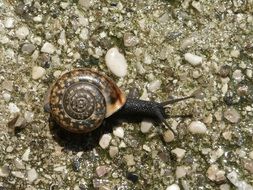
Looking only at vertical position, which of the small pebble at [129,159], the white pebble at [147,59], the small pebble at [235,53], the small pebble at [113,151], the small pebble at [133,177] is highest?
the small pebble at [235,53]

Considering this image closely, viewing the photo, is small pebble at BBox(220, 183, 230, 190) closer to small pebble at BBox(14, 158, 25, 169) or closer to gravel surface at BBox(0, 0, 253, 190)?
gravel surface at BBox(0, 0, 253, 190)

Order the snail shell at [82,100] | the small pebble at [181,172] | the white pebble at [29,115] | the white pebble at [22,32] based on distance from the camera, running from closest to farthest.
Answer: the snail shell at [82,100]
the small pebble at [181,172]
the white pebble at [29,115]
the white pebble at [22,32]

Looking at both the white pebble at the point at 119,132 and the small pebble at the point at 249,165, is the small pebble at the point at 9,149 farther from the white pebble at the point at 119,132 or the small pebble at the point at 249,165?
the small pebble at the point at 249,165

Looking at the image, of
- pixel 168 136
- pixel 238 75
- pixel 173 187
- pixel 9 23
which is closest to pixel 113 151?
pixel 168 136

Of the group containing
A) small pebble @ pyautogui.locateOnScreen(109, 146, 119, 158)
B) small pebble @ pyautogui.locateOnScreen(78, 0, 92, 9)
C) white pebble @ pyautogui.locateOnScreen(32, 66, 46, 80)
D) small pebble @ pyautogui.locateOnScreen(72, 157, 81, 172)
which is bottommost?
small pebble @ pyautogui.locateOnScreen(72, 157, 81, 172)

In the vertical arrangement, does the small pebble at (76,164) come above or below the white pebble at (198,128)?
below

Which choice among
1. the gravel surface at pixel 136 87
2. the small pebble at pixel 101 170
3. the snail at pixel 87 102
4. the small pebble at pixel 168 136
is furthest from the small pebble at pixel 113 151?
the small pebble at pixel 168 136

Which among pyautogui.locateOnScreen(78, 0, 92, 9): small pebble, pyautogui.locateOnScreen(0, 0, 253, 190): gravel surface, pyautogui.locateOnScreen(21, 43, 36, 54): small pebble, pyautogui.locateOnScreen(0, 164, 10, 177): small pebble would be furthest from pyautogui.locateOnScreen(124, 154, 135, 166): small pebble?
pyautogui.locateOnScreen(78, 0, 92, 9): small pebble
